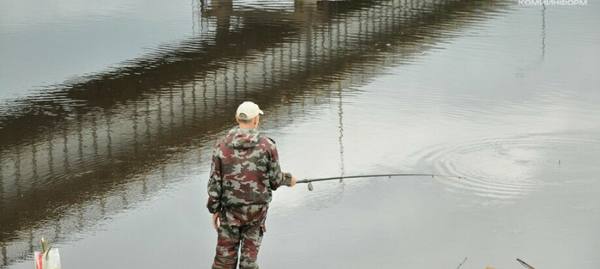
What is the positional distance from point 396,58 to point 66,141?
30.1ft

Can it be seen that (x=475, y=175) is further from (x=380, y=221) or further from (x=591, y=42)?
(x=591, y=42)

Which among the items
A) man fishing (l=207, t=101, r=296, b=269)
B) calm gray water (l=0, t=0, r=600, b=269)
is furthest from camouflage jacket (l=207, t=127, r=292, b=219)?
calm gray water (l=0, t=0, r=600, b=269)

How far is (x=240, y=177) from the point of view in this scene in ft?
28.8

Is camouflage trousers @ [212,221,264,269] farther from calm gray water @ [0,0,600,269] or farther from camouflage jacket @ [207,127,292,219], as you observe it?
calm gray water @ [0,0,600,269]

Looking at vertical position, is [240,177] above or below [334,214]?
above

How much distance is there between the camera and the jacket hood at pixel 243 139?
8.70 metres

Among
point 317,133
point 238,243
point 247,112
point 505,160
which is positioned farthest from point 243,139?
point 317,133

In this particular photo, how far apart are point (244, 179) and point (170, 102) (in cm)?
1047

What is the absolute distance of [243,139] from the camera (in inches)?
342

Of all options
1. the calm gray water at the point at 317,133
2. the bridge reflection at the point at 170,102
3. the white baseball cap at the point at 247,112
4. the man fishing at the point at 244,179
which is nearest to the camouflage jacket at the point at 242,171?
the man fishing at the point at 244,179

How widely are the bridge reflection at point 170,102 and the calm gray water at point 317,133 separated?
51 millimetres

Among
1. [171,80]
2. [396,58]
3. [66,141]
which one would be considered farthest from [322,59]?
[66,141]

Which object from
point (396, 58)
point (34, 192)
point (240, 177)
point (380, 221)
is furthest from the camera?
point (396, 58)

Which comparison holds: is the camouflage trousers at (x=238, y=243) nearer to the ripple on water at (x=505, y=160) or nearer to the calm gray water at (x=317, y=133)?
the calm gray water at (x=317, y=133)
